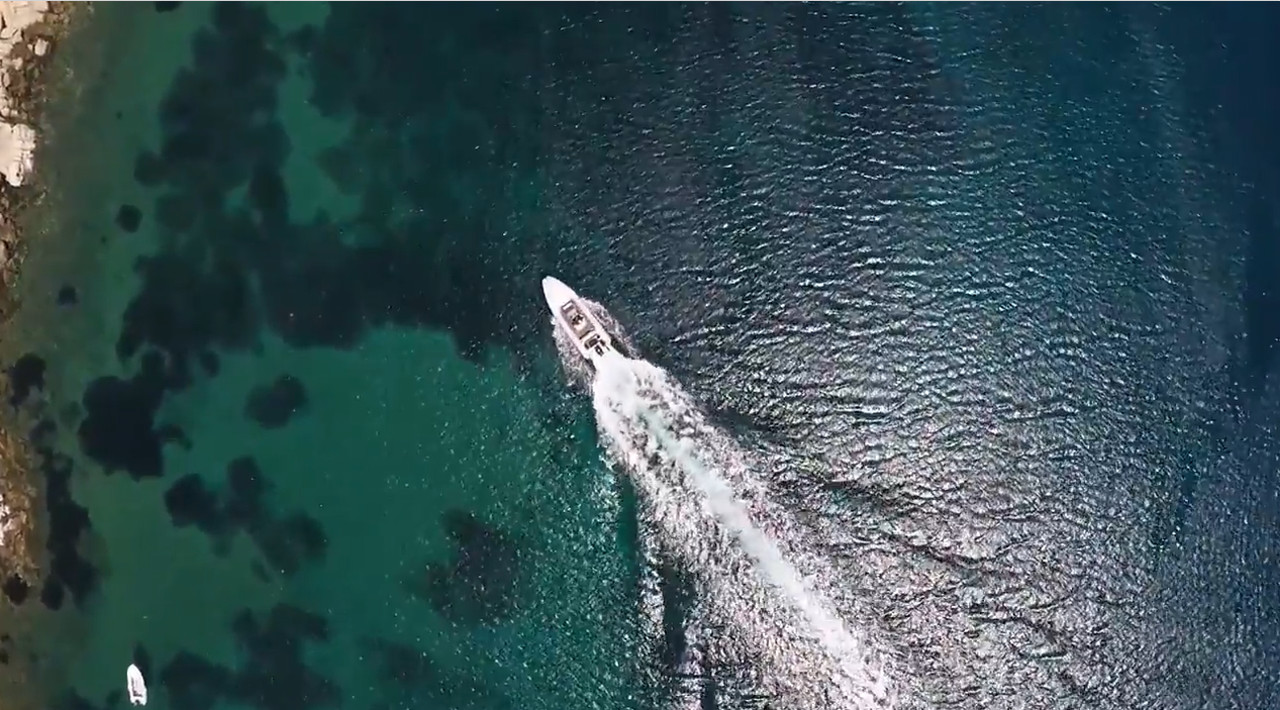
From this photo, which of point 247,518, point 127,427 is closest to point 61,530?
point 127,427

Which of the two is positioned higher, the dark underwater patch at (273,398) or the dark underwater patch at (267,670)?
the dark underwater patch at (273,398)

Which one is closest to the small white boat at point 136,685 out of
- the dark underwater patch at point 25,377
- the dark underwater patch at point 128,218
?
the dark underwater patch at point 25,377

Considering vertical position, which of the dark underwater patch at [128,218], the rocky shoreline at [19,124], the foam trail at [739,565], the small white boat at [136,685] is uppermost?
the rocky shoreline at [19,124]

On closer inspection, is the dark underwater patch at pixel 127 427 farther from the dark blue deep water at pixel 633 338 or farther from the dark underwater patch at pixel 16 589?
the dark underwater patch at pixel 16 589

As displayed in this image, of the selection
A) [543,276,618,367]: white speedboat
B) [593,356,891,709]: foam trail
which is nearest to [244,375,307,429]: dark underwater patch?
[543,276,618,367]: white speedboat

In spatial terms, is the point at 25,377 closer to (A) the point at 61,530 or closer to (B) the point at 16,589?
(A) the point at 61,530

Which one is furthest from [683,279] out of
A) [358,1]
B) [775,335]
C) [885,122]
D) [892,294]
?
A: [358,1]

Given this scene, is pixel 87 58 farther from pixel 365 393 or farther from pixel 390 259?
pixel 365 393

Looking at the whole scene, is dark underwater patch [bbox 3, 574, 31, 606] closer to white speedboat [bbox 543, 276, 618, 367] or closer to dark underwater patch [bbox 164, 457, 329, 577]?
dark underwater patch [bbox 164, 457, 329, 577]
